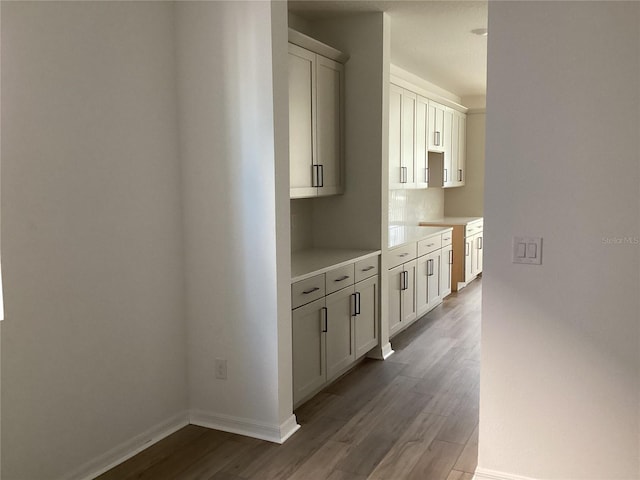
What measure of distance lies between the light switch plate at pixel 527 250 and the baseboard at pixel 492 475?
94 cm

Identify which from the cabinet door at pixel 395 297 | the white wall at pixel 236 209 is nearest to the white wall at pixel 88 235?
the white wall at pixel 236 209

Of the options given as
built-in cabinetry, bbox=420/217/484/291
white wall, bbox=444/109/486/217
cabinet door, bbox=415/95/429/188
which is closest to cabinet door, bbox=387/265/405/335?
cabinet door, bbox=415/95/429/188

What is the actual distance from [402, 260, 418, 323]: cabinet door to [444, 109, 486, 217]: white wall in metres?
3.49

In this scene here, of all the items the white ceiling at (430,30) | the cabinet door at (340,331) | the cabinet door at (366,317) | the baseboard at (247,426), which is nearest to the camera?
the baseboard at (247,426)

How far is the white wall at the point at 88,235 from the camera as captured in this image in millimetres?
2445

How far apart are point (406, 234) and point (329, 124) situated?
76.9 inches

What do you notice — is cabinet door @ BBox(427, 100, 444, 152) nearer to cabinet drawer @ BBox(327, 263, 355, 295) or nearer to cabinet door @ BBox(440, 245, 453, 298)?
cabinet door @ BBox(440, 245, 453, 298)

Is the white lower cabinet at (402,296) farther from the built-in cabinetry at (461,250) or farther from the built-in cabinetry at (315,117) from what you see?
the built-in cabinetry at (461,250)

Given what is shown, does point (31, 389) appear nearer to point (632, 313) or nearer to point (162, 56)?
point (162, 56)

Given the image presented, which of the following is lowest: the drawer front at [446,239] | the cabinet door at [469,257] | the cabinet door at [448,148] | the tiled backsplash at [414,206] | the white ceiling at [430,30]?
the cabinet door at [469,257]

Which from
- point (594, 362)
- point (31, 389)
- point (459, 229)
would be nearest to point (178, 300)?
point (31, 389)

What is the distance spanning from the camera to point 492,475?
2646 mm

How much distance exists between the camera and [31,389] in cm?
252

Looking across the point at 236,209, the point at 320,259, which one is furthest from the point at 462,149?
the point at 236,209
